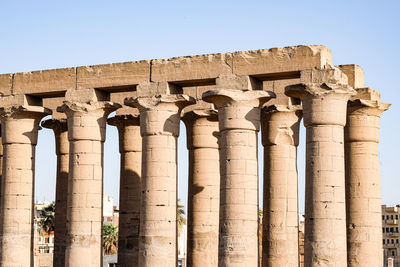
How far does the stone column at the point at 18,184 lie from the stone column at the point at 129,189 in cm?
485

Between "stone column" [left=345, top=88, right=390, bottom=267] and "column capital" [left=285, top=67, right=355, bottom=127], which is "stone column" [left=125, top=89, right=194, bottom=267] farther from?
"stone column" [left=345, top=88, right=390, bottom=267]

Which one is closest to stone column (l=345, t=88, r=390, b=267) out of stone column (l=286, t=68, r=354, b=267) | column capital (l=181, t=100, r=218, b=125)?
stone column (l=286, t=68, r=354, b=267)

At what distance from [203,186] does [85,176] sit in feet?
23.0

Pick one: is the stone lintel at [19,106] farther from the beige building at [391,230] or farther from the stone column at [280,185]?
the beige building at [391,230]

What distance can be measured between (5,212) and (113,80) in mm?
8269

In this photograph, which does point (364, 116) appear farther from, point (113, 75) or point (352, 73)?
point (113, 75)

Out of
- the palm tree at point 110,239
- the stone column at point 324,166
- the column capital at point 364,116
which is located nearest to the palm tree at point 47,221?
the palm tree at point 110,239

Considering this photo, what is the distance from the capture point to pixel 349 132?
36.1 meters

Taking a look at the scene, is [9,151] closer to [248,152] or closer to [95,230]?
[95,230]

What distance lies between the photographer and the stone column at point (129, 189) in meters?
41.3

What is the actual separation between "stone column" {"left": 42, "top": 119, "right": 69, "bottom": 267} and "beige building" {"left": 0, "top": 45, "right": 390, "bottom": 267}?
19cm

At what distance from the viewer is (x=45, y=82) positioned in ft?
127

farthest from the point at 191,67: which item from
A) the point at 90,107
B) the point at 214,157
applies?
the point at 214,157

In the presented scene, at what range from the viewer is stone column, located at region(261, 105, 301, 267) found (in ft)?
121
